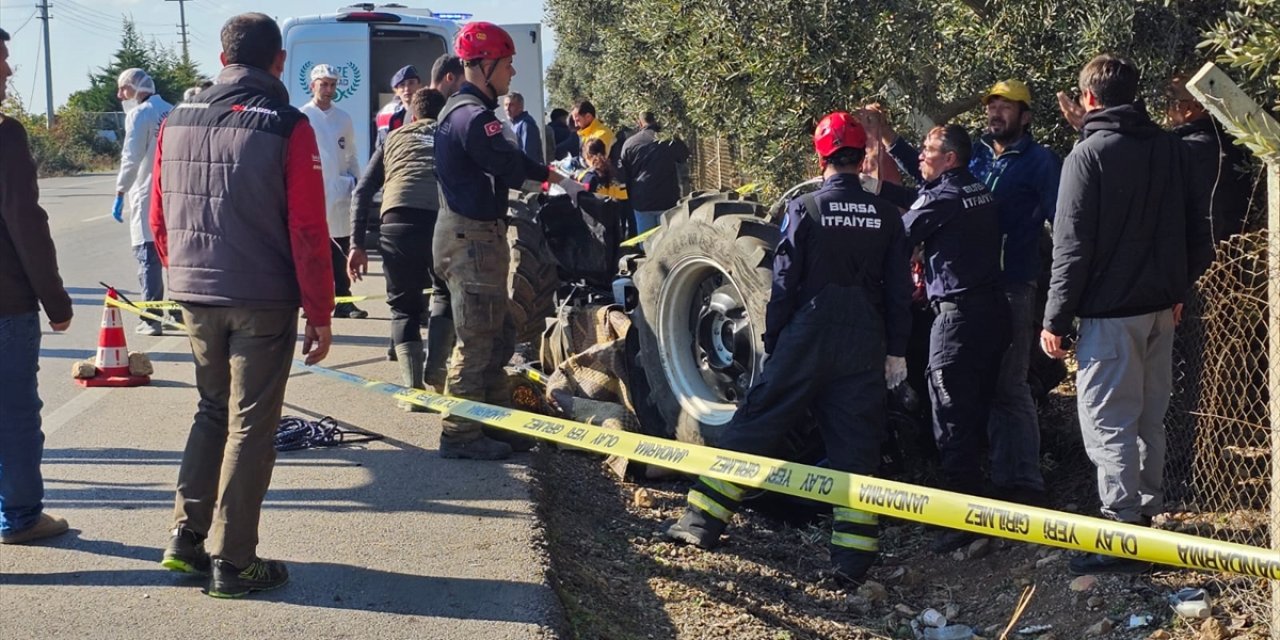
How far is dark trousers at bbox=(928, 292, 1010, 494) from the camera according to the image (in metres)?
6.01

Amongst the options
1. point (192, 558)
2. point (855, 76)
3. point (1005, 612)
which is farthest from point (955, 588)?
point (192, 558)

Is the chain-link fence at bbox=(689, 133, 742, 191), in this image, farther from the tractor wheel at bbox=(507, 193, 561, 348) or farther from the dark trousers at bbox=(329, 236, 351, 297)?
the tractor wheel at bbox=(507, 193, 561, 348)

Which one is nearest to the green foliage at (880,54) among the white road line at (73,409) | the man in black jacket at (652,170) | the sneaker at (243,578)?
the sneaker at (243,578)

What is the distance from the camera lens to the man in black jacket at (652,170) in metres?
13.9

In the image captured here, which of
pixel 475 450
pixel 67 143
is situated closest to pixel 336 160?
pixel 475 450

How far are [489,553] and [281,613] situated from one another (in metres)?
0.96

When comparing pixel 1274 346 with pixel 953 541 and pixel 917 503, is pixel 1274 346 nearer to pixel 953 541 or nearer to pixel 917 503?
pixel 917 503

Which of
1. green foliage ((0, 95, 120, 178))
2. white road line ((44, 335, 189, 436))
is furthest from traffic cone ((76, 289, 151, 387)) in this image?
green foliage ((0, 95, 120, 178))

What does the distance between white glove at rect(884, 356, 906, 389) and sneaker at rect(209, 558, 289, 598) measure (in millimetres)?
2683

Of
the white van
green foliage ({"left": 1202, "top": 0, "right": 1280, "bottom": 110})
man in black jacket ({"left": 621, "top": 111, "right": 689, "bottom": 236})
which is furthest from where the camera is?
the white van

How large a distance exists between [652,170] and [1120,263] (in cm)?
900

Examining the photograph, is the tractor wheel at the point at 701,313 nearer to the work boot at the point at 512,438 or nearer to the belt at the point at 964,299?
the work boot at the point at 512,438

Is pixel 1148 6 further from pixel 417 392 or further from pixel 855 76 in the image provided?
pixel 417 392

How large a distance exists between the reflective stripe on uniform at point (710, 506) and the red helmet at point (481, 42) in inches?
94.9
